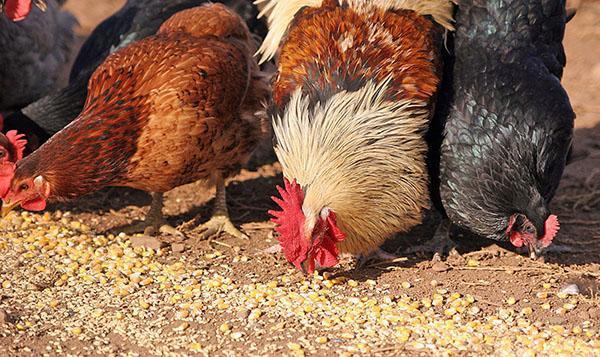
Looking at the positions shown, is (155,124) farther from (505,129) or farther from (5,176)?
(505,129)

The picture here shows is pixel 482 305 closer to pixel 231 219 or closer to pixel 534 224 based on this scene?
pixel 534 224

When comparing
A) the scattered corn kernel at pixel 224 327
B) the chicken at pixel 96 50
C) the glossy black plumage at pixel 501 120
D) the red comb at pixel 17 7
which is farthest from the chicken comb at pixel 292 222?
the chicken at pixel 96 50

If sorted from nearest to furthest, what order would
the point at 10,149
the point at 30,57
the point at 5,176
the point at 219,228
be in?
1. the point at 5,176
2. the point at 10,149
3. the point at 219,228
4. the point at 30,57

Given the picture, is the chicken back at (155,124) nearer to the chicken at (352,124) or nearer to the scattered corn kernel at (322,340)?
the chicken at (352,124)

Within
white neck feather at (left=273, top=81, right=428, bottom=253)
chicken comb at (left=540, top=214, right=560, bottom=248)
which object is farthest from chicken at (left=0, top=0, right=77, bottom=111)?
chicken comb at (left=540, top=214, right=560, bottom=248)

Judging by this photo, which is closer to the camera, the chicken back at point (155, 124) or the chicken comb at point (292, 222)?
the chicken comb at point (292, 222)

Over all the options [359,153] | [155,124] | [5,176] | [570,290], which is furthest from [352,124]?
[5,176]

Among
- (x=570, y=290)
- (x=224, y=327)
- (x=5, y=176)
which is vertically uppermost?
(x=5, y=176)
